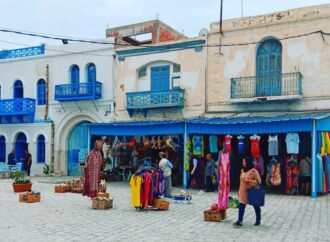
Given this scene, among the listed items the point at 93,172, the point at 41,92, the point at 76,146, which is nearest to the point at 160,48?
the point at 76,146

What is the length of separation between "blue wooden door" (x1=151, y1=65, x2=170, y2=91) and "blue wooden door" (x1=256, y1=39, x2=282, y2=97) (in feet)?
14.5

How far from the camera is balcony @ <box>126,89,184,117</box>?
19.3 metres

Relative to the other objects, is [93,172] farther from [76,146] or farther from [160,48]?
[76,146]

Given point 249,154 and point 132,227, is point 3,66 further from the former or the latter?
point 132,227

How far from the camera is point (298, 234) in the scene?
8578mm

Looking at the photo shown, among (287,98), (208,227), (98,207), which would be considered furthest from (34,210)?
(287,98)

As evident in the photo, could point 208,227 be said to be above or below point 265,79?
below

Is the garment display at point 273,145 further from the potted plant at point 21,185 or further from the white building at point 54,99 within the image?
the white building at point 54,99

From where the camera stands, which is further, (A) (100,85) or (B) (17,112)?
(B) (17,112)

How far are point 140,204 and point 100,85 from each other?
11.4m

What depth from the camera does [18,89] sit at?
24.8 m

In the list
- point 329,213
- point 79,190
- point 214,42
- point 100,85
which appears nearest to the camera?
point 329,213

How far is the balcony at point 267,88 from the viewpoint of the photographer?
16672 millimetres

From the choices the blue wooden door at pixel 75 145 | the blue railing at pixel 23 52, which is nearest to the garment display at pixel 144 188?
the blue wooden door at pixel 75 145
